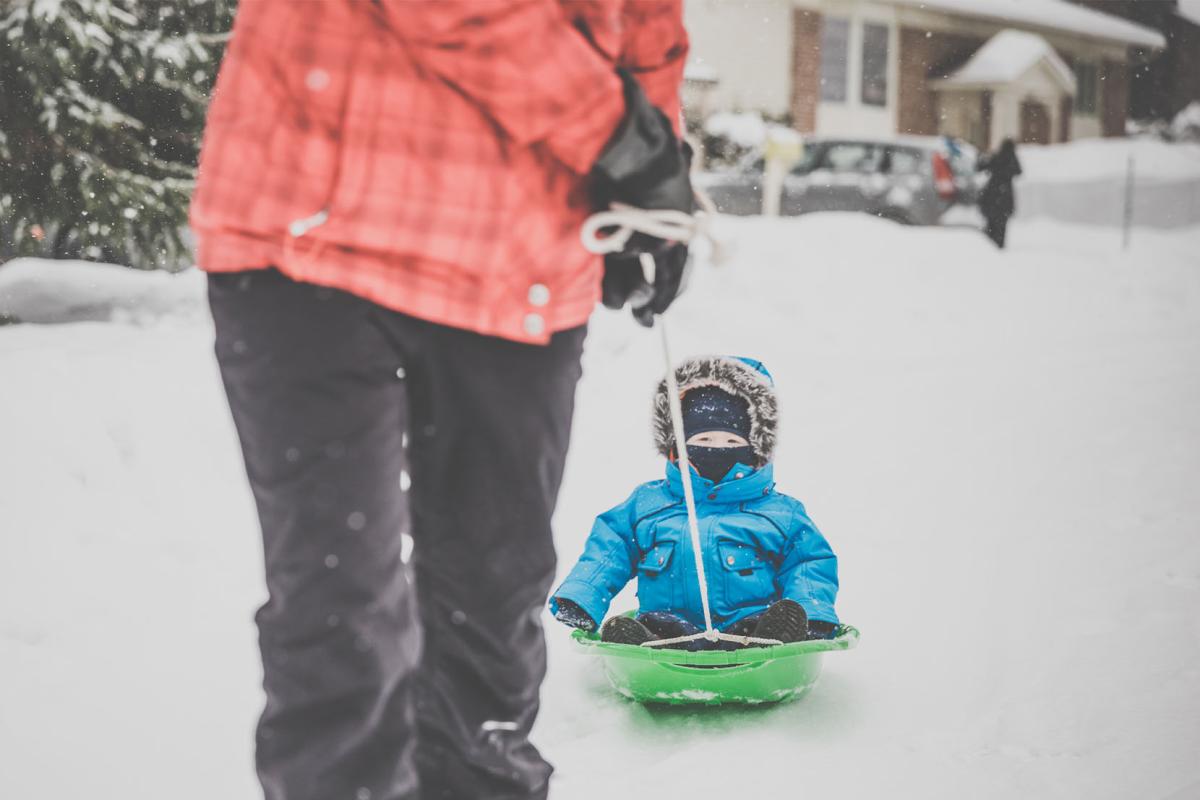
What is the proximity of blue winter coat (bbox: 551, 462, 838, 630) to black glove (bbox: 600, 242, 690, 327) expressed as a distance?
1.30 meters

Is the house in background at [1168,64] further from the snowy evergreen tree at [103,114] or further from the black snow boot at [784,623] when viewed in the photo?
the black snow boot at [784,623]

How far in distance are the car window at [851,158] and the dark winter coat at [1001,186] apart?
1451 millimetres

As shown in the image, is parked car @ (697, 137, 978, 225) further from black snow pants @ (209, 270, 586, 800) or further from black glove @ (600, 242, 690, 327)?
black snow pants @ (209, 270, 586, 800)

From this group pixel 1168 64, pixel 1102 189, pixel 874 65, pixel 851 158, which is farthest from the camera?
pixel 1168 64

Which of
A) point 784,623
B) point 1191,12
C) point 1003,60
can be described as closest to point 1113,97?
point 1003,60

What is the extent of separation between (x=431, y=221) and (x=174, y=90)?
5202 millimetres

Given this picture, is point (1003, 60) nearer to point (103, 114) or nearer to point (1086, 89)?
point (1086, 89)

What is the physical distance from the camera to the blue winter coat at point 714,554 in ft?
9.21

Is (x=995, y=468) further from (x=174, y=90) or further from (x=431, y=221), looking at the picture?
(x=174, y=90)

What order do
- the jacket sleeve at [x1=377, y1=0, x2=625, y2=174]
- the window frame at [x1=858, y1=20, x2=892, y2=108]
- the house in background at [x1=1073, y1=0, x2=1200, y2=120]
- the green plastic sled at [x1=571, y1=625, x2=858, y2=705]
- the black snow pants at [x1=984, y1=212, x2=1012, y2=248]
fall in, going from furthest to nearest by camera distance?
the house in background at [x1=1073, y1=0, x2=1200, y2=120] < the window frame at [x1=858, y1=20, x2=892, y2=108] < the black snow pants at [x1=984, y1=212, x2=1012, y2=248] < the green plastic sled at [x1=571, y1=625, x2=858, y2=705] < the jacket sleeve at [x1=377, y1=0, x2=625, y2=174]

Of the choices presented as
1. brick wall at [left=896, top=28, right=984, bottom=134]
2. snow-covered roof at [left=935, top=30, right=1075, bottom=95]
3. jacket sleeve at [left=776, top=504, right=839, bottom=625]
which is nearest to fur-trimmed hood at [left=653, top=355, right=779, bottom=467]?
jacket sleeve at [left=776, top=504, right=839, bottom=625]

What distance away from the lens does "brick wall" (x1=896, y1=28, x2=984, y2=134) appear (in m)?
24.4

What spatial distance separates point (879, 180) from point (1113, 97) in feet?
72.4

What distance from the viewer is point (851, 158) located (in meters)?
14.0
